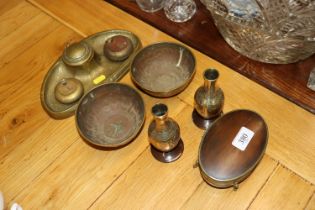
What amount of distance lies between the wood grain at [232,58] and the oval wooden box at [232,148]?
0.51 ft

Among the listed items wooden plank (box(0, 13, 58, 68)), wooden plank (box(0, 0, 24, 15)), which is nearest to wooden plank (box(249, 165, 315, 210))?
wooden plank (box(0, 13, 58, 68))

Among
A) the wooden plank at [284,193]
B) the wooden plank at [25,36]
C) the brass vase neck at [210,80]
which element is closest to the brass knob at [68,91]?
the wooden plank at [25,36]

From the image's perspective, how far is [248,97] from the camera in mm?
858

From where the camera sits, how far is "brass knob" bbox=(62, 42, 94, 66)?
901 mm

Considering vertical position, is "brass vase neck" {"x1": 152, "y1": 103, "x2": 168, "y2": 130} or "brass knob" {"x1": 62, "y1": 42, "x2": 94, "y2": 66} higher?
"brass vase neck" {"x1": 152, "y1": 103, "x2": 168, "y2": 130}

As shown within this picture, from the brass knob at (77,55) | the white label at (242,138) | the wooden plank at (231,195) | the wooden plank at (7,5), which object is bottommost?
the wooden plank at (231,195)

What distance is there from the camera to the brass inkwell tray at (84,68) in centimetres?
88

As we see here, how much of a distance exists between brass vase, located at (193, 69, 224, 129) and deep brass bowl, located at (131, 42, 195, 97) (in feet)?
0.35

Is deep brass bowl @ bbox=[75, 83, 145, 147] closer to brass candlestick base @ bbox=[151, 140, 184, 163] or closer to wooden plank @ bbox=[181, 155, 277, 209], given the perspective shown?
brass candlestick base @ bbox=[151, 140, 184, 163]

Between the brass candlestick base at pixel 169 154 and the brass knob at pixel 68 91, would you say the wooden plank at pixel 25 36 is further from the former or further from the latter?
the brass candlestick base at pixel 169 154

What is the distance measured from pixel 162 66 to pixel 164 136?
24cm

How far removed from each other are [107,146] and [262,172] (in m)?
0.32

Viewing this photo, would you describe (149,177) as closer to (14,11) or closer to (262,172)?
(262,172)

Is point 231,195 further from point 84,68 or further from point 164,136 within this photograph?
point 84,68
